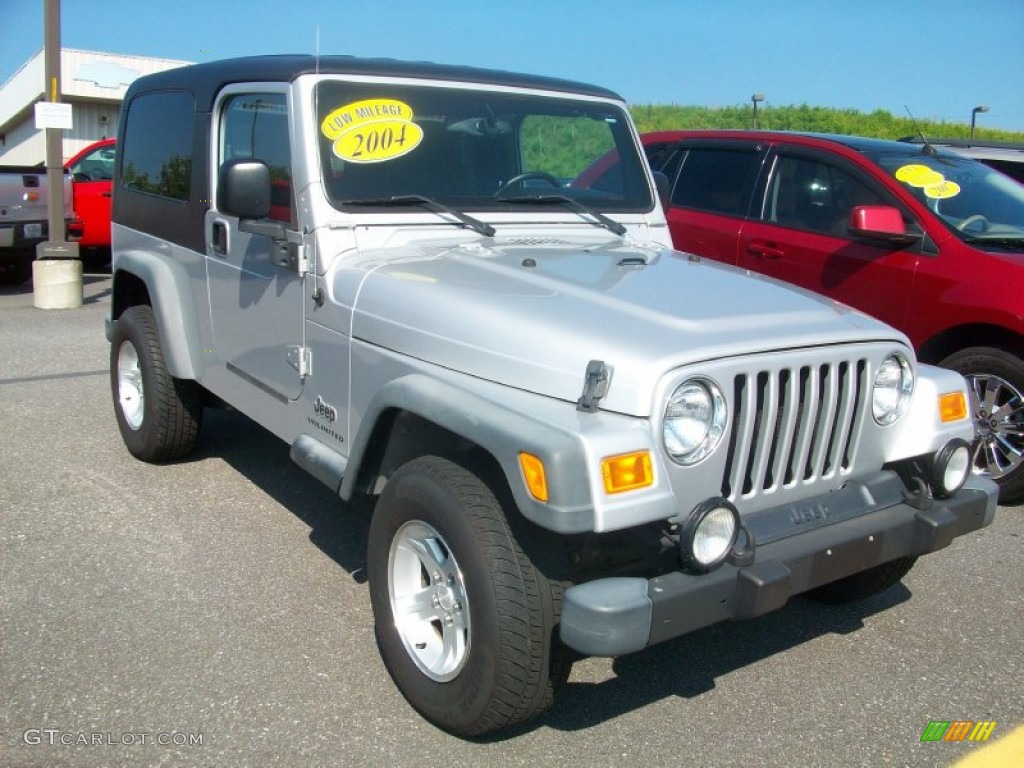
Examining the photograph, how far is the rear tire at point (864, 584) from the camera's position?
375cm

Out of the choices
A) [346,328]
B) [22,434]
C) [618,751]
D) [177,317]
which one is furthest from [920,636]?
[22,434]

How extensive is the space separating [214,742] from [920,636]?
257cm

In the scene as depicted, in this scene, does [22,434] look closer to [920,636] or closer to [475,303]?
[475,303]

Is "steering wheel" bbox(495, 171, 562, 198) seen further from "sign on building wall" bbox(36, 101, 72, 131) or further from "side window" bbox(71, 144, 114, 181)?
"side window" bbox(71, 144, 114, 181)

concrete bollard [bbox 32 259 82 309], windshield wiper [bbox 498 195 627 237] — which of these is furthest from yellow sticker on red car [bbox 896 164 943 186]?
concrete bollard [bbox 32 259 82 309]

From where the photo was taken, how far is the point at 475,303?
123 inches

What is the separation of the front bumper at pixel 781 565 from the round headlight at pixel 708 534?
54 millimetres

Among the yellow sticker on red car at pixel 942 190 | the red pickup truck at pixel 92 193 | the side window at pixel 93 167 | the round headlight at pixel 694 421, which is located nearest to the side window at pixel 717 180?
the yellow sticker on red car at pixel 942 190

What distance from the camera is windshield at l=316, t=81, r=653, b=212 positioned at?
3.81 m

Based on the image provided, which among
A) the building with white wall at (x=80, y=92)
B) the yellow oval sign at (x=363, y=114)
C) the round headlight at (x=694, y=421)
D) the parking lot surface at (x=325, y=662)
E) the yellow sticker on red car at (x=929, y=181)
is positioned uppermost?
the building with white wall at (x=80, y=92)

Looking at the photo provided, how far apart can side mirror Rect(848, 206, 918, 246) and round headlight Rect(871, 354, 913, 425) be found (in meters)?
2.29

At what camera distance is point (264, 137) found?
412 centimetres

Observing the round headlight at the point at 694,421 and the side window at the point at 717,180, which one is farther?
the side window at the point at 717,180

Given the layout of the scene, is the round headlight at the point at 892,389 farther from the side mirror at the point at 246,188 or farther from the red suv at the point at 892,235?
the side mirror at the point at 246,188
